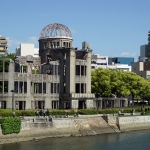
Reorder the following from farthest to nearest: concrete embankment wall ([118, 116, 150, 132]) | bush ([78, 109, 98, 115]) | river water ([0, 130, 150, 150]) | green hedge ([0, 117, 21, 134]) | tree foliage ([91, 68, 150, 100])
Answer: tree foliage ([91, 68, 150, 100]) < bush ([78, 109, 98, 115]) < concrete embankment wall ([118, 116, 150, 132]) < green hedge ([0, 117, 21, 134]) < river water ([0, 130, 150, 150])

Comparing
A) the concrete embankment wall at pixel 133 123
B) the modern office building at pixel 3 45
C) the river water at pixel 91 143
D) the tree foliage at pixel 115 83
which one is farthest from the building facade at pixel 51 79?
the modern office building at pixel 3 45

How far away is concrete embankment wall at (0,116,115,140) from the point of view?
6450 cm

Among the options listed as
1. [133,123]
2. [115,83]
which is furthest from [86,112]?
[115,83]

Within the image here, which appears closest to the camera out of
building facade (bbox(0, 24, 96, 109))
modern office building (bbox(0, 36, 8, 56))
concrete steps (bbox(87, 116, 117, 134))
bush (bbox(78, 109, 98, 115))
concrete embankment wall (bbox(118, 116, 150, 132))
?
concrete steps (bbox(87, 116, 117, 134))

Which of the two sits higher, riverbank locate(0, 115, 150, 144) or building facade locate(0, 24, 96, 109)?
building facade locate(0, 24, 96, 109)

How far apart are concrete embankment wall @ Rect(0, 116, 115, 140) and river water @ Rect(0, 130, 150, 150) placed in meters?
1.83

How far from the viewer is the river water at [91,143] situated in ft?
194

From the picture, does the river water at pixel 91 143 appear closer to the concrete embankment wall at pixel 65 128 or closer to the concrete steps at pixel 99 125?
the concrete embankment wall at pixel 65 128

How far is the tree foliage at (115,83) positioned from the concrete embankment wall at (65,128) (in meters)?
28.7

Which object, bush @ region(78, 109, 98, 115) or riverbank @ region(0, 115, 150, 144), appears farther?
bush @ region(78, 109, 98, 115)

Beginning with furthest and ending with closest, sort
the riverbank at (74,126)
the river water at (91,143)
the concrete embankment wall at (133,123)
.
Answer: the concrete embankment wall at (133,123) → the riverbank at (74,126) → the river water at (91,143)

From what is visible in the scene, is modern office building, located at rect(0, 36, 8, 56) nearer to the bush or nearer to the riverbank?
the bush

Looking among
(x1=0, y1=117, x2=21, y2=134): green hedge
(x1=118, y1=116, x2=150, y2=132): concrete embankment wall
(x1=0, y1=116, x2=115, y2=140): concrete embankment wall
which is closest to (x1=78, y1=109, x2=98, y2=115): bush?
(x1=0, y1=116, x2=115, y2=140): concrete embankment wall

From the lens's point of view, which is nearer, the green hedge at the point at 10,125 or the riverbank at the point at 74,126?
the green hedge at the point at 10,125
